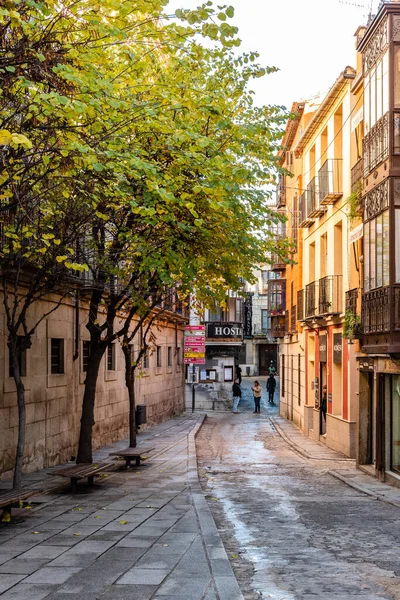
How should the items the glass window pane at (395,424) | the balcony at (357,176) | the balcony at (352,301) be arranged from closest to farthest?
the glass window pane at (395,424) < the balcony at (357,176) < the balcony at (352,301)

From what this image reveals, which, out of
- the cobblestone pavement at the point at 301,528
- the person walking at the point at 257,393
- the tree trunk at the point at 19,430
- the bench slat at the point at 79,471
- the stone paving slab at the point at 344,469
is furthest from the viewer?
the person walking at the point at 257,393

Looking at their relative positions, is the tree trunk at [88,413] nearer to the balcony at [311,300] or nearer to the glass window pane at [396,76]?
the glass window pane at [396,76]

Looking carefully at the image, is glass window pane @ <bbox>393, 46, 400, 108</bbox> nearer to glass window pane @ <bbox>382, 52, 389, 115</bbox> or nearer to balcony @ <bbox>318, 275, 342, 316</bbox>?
glass window pane @ <bbox>382, 52, 389, 115</bbox>

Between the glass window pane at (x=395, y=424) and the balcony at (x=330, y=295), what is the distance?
674 cm

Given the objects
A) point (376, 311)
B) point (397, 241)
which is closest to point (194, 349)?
point (376, 311)

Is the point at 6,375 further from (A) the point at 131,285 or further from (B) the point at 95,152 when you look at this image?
(B) the point at 95,152

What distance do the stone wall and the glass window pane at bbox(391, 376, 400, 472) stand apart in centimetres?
732

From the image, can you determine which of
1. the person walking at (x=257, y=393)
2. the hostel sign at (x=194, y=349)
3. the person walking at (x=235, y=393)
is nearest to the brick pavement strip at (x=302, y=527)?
the hostel sign at (x=194, y=349)

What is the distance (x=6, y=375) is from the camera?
15727 millimetres

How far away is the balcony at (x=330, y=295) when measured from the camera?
24.3 m

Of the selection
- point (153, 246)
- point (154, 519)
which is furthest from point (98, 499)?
point (153, 246)

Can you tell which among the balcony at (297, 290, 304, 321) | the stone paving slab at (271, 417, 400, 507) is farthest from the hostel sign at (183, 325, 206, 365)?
the balcony at (297, 290, 304, 321)

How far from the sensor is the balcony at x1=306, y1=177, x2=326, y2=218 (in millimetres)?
26495

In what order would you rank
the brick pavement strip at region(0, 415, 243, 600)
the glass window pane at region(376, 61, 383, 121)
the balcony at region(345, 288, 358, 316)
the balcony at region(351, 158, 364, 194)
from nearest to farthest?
the brick pavement strip at region(0, 415, 243, 600), the glass window pane at region(376, 61, 383, 121), the balcony at region(351, 158, 364, 194), the balcony at region(345, 288, 358, 316)
